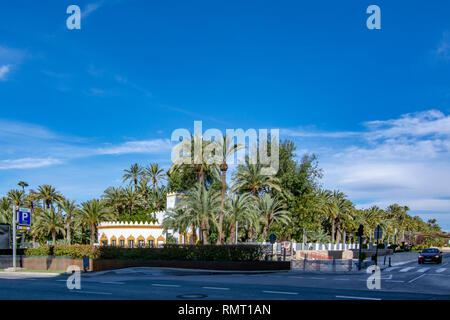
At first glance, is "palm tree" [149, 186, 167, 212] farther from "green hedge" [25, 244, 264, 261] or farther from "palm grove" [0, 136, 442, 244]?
"green hedge" [25, 244, 264, 261]

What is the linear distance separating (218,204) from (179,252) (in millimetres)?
7716

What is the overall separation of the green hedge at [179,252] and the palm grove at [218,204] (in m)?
4.07

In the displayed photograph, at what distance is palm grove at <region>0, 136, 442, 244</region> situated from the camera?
38.7 meters

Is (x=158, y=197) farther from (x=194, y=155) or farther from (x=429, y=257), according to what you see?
(x=429, y=257)

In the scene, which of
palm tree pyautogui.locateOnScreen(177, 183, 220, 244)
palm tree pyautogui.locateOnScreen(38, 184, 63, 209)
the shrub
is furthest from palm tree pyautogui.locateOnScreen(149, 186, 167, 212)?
the shrub

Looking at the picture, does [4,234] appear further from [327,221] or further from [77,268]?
[327,221]

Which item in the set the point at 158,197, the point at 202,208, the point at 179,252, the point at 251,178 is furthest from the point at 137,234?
the point at 158,197

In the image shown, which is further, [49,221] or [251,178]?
[49,221]

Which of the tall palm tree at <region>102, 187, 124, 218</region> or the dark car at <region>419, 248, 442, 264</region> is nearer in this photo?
the dark car at <region>419, 248, 442, 264</region>

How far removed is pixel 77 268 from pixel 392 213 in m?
127

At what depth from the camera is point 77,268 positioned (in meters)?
31.5

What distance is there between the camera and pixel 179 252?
31734 mm

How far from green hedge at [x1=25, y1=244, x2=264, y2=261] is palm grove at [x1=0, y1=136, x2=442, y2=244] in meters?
4.07

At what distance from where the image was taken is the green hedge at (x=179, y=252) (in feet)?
99.9
